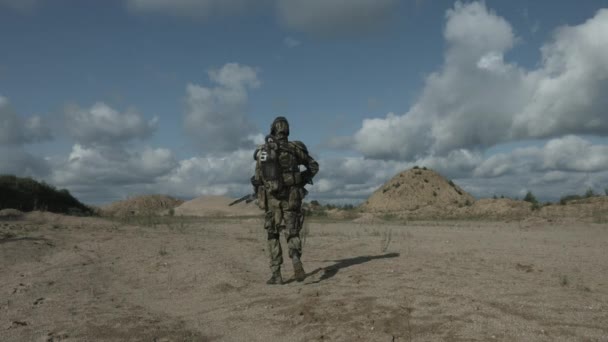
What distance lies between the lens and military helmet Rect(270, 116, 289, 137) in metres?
8.20

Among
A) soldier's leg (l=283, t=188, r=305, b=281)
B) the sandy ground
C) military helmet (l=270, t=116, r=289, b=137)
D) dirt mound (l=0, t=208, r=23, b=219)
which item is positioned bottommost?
the sandy ground

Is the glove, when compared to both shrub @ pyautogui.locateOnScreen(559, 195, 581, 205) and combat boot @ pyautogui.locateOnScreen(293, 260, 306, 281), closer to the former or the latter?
combat boot @ pyautogui.locateOnScreen(293, 260, 306, 281)

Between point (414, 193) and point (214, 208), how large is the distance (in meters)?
16.6

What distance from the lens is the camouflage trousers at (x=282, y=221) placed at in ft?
26.2

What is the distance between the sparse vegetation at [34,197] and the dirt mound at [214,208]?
802 centimetres

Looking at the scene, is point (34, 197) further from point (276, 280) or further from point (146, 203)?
point (276, 280)

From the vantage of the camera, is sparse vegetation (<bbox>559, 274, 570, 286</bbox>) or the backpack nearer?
sparse vegetation (<bbox>559, 274, 570, 286</bbox>)

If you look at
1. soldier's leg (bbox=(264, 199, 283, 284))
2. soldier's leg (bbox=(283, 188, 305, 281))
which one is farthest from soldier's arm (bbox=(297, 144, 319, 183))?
soldier's leg (bbox=(264, 199, 283, 284))

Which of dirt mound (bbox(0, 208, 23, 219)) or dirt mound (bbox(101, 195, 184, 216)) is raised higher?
dirt mound (bbox(101, 195, 184, 216))

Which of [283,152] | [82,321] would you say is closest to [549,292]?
[283,152]

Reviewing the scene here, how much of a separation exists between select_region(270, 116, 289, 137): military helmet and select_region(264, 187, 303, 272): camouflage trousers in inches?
36.3

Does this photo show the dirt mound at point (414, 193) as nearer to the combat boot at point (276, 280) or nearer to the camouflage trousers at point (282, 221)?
the camouflage trousers at point (282, 221)

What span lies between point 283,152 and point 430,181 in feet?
123

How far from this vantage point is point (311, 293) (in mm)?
6535
